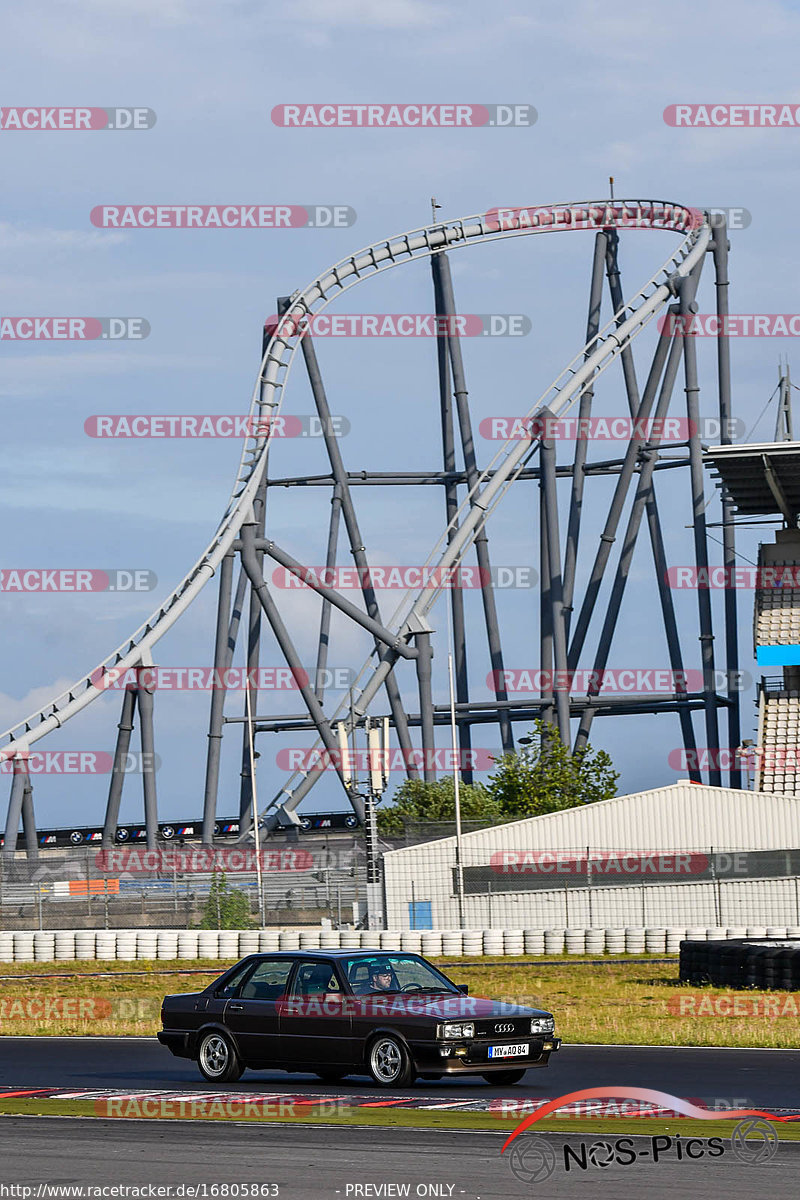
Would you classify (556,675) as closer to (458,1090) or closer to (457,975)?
(457,975)

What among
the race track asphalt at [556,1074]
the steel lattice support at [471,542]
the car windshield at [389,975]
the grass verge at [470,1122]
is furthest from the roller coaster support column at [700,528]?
the grass verge at [470,1122]

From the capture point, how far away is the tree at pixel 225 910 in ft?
127

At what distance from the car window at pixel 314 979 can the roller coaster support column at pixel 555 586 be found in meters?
35.6

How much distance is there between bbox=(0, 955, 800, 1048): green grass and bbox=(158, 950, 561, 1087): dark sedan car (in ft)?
16.8

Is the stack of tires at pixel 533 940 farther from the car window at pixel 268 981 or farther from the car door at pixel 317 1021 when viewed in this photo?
the car door at pixel 317 1021

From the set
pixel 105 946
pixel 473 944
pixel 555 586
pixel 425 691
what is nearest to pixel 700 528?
pixel 555 586

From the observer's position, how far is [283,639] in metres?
49.4

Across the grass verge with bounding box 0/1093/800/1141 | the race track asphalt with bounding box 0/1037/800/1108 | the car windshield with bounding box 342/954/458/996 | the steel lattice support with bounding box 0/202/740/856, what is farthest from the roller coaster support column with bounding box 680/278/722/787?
the grass verge with bounding box 0/1093/800/1141

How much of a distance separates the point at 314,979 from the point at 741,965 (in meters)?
11.0

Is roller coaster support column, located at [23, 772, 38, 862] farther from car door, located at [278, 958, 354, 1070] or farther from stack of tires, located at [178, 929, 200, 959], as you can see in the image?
car door, located at [278, 958, 354, 1070]

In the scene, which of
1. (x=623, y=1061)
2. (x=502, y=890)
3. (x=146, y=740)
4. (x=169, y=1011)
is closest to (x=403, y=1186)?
(x=169, y=1011)

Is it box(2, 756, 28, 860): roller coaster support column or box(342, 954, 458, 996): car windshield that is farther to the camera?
box(2, 756, 28, 860): roller coaster support column

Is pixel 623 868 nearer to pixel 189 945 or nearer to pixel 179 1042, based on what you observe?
pixel 189 945

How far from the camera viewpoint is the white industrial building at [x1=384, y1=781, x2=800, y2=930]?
1427 inches
